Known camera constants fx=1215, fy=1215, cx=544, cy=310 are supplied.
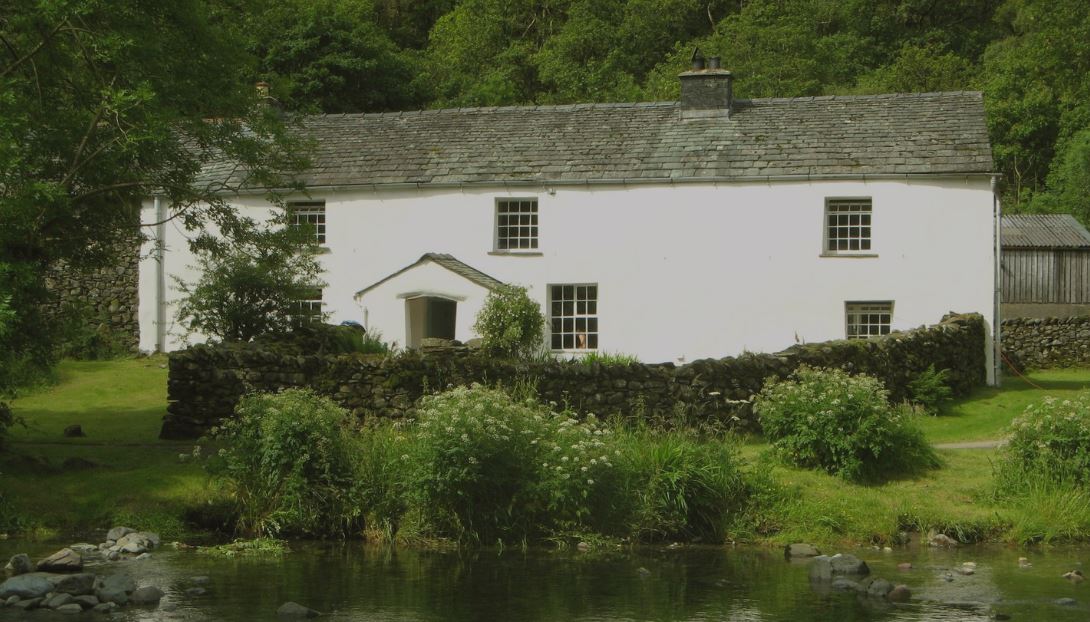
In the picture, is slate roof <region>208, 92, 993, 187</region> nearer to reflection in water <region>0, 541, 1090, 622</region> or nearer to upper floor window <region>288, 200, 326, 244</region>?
upper floor window <region>288, 200, 326, 244</region>

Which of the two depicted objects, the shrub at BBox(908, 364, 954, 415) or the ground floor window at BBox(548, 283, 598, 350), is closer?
the shrub at BBox(908, 364, 954, 415)

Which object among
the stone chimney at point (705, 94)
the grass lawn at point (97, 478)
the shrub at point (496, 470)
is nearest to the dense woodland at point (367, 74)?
the grass lawn at point (97, 478)

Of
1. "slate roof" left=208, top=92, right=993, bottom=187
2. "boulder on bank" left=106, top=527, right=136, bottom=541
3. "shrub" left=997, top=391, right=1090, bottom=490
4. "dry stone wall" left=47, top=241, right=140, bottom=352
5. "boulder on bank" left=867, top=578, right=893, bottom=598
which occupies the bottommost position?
"boulder on bank" left=867, top=578, right=893, bottom=598

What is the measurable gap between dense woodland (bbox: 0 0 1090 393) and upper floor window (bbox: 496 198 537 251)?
5513 millimetres

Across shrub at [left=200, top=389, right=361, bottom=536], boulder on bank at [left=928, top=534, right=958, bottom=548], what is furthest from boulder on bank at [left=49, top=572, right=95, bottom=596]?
boulder on bank at [left=928, top=534, right=958, bottom=548]

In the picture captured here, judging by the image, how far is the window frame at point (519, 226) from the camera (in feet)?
95.0

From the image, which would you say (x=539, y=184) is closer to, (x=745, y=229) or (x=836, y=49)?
(x=745, y=229)

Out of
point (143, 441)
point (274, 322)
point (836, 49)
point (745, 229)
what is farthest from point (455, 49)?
point (143, 441)

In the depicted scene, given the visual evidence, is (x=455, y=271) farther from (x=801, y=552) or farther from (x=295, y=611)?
(x=295, y=611)

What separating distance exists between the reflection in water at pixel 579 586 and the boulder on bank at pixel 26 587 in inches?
11.6

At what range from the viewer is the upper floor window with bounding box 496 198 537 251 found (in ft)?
95.9

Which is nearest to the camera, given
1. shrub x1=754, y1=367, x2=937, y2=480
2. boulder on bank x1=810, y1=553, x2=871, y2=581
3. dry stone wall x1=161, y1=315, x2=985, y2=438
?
boulder on bank x1=810, y1=553, x2=871, y2=581

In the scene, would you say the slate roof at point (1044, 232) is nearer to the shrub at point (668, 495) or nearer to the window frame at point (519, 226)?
the window frame at point (519, 226)

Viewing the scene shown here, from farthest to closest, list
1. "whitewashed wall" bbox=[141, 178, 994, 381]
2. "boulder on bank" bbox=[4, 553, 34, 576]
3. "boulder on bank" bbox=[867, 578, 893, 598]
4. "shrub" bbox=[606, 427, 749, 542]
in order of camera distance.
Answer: "whitewashed wall" bbox=[141, 178, 994, 381], "shrub" bbox=[606, 427, 749, 542], "boulder on bank" bbox=[4, 553, 34, 576], "boulder on bank" bbox=[867, 578, 893, 598]
